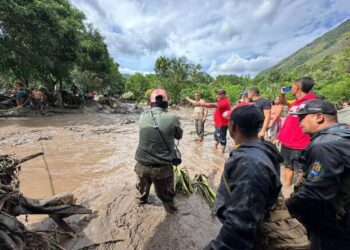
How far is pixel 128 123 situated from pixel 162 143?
1300cm

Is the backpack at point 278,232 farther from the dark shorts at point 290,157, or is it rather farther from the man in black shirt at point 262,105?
the man in black shirt at point 262,105

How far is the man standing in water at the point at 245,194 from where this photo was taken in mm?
1498

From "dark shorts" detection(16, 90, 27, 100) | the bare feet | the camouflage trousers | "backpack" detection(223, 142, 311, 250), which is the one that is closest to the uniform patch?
"backpack" detection(223, 142, 311, 250)

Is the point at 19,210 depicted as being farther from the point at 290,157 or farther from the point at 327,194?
the point at 290,157

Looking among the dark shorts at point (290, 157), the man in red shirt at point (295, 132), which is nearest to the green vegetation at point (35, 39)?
the man in red shirt at point (295, 132)

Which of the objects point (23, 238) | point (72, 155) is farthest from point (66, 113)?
point (23, 238)

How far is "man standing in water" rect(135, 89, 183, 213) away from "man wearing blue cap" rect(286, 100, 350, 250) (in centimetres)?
214

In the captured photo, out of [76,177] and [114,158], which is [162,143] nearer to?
[76,177]

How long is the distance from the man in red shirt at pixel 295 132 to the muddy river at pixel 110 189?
1753 mm

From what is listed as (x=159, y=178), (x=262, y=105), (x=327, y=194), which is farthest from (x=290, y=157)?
(x=327, y=194)

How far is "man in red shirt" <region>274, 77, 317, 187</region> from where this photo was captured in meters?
4.15

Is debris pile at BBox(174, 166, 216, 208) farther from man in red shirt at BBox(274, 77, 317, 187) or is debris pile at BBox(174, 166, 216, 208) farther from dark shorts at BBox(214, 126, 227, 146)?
dark shorts at BBox(214, 126, 227, 146)

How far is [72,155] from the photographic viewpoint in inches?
308

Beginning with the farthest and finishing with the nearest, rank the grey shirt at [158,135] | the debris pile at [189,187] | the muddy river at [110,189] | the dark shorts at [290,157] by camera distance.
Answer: the debris pile at [189,187] < the dark shorts at [290,157] < the grey shirt at [158,135] < the muddy river at [110,189]
